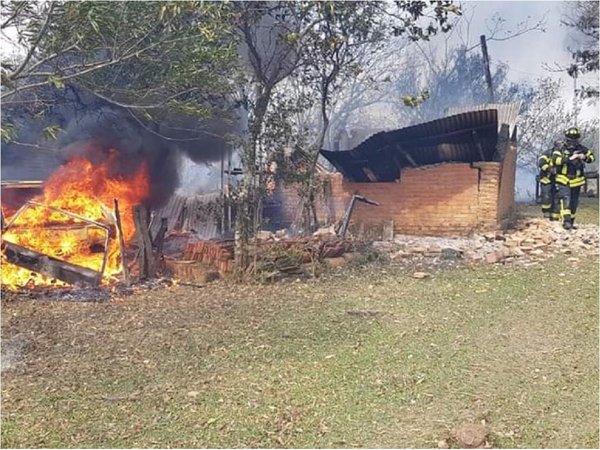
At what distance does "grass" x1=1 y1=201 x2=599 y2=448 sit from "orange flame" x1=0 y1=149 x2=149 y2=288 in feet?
5.45

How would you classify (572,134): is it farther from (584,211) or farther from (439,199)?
(584,211)

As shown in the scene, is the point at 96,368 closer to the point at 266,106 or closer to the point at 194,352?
the point at 194,352

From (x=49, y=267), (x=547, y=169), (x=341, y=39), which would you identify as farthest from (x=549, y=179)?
(x=49, y=267)

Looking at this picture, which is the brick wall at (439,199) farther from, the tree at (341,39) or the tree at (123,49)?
the tree at (123,49)

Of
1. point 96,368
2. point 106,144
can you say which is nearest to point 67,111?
point 106,144

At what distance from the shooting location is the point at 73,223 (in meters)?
8.66

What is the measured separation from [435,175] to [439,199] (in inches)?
20.6

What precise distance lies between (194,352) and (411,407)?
208 cm

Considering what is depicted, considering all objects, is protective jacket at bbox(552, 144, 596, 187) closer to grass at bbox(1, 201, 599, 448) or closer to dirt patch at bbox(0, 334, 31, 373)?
grass at bbox(1, 201, 599, 448)

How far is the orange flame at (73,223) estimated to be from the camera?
8047mm

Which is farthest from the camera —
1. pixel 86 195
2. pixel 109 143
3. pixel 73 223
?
pixel 109 143

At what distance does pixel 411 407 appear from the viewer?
3.68m

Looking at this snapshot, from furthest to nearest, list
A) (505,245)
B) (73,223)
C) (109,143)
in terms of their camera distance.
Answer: (109,143), (505,245), (73,223)

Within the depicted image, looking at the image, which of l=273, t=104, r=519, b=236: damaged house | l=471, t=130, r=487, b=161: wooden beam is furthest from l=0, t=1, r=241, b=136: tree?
l=471, t=130, r=487, b=161: wooden beam
